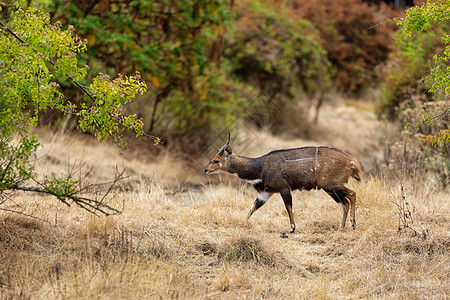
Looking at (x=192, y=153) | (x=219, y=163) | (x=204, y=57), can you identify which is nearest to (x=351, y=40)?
(x=204, y=57)

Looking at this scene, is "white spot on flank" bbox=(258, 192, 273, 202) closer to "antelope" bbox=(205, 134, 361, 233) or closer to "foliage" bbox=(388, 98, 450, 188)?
"antelope" bbox=(205, 134, 361, 233)

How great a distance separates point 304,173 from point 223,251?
1.75 m

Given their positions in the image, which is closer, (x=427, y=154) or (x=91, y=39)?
(x=427, y=154)

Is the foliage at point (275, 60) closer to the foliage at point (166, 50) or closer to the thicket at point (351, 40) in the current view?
the thicket at point (351, 40)

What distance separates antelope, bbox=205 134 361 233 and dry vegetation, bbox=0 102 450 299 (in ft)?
1.78

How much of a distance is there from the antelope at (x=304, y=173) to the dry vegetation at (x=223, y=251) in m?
0.54

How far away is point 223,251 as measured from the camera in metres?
7.72

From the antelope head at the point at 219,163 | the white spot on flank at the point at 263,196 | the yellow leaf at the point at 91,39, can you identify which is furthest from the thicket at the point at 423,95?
the yellow leaf at the point at 91,39

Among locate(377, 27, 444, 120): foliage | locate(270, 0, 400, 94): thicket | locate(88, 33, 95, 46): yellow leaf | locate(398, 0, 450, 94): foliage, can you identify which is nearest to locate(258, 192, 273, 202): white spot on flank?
locate(398, 0, 450, 94): foliage

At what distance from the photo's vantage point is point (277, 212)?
10.0m

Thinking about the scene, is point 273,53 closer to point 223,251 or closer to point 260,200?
point 260,200

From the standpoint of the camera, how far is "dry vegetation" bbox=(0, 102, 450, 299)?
250 inches

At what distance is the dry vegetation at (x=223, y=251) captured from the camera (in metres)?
6.36

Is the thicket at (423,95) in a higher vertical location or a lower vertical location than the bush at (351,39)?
lower
